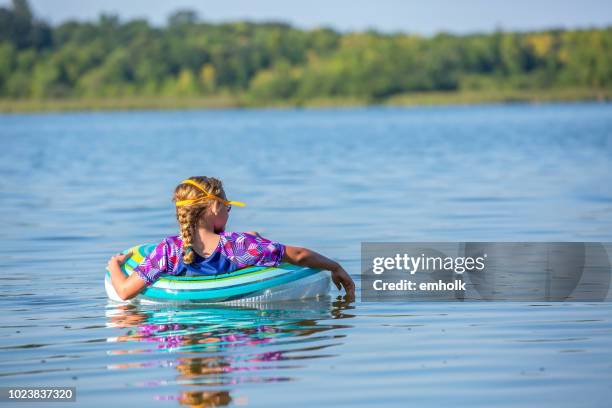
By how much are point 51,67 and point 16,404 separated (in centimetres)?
15750

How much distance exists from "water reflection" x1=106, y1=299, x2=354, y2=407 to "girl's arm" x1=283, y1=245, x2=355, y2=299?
0.23 meters

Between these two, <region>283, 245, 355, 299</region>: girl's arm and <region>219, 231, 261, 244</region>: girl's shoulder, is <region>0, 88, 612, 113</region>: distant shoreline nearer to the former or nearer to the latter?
<region>283, 245, 355, 299</region>: girl's arm

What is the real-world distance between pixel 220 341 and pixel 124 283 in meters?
1.64

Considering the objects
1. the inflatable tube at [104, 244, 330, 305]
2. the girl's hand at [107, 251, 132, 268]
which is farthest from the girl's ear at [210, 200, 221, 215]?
the girl's hand at [107, 251, 132, 268]

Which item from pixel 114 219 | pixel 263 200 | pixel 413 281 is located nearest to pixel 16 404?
pixel 413 281

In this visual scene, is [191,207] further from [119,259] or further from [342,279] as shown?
[342,279]

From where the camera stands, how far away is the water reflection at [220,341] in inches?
298

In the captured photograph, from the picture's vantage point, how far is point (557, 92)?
14362cm

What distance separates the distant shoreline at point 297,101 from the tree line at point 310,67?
3.71 feet

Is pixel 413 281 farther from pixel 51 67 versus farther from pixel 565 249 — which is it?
pixel 51 67

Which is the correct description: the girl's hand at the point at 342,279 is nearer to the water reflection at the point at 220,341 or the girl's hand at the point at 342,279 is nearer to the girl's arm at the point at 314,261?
the girl's arm at the point at 314,261

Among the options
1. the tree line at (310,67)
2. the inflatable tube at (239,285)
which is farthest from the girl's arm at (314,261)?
the tree line at (310,67)

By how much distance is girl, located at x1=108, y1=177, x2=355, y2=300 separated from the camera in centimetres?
966

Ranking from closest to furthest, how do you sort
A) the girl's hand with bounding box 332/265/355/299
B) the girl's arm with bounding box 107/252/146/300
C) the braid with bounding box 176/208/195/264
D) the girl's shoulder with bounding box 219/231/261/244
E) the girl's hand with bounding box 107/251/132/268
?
the braid with bounding box 176/208/195/264 < the girl's shoulder with bounding box 219/231/261/244 < the girl's arm with bounding box 107/252/146/300 < the girl's hand with bounding box 332/265/355/299 < the girl's hand with bounding box 107/251/132/268
